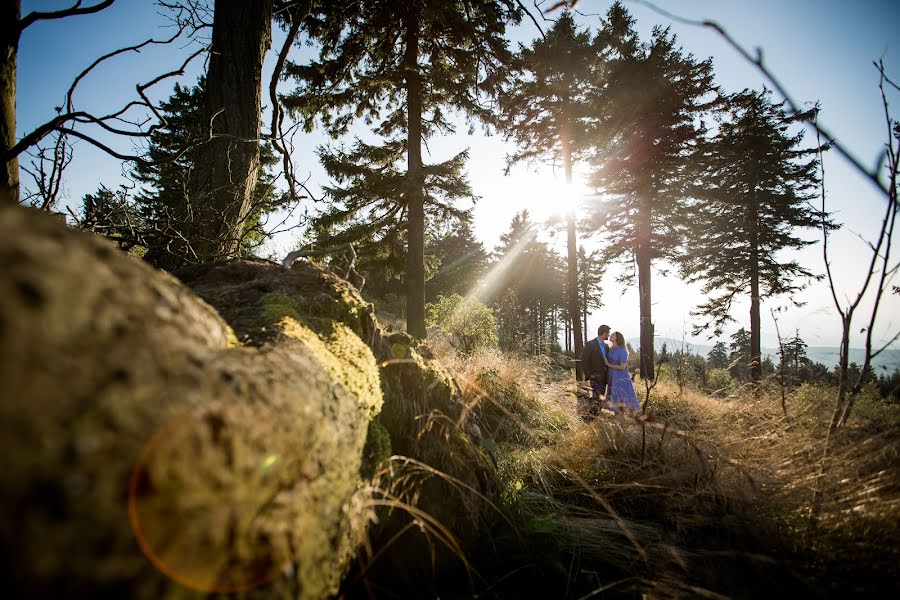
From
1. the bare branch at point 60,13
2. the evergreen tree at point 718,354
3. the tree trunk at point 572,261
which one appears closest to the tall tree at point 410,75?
the tree trunk at point 572,261

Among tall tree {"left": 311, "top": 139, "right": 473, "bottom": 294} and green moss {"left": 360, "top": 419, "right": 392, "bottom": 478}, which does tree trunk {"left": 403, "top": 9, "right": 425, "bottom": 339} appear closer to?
tall tree {"left": 311, "top": 139, "right": 473, "bottom": 294}

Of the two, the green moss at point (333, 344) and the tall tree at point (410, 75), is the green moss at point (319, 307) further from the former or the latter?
the tall tree at point (410, 75)

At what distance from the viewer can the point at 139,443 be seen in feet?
1.59

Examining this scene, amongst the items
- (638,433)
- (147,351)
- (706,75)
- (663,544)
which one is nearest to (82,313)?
(147,351)

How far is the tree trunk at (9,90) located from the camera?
1.92m

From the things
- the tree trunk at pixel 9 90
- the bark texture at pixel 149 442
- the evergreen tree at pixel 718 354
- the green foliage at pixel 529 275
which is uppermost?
the green foliage at pixel 529 275

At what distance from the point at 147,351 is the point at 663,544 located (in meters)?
2.47

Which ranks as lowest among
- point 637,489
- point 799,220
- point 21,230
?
point 637,489

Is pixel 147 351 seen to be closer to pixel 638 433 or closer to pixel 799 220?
pixel 638 433

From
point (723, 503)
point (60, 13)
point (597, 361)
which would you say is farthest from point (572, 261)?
point (60, 13)

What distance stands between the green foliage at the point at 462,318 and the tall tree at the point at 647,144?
5.94 meters

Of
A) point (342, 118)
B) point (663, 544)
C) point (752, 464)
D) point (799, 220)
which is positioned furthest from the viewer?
point (799, 220)

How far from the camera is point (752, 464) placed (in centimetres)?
242

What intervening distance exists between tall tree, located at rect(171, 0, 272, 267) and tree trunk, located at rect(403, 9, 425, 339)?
529cm
